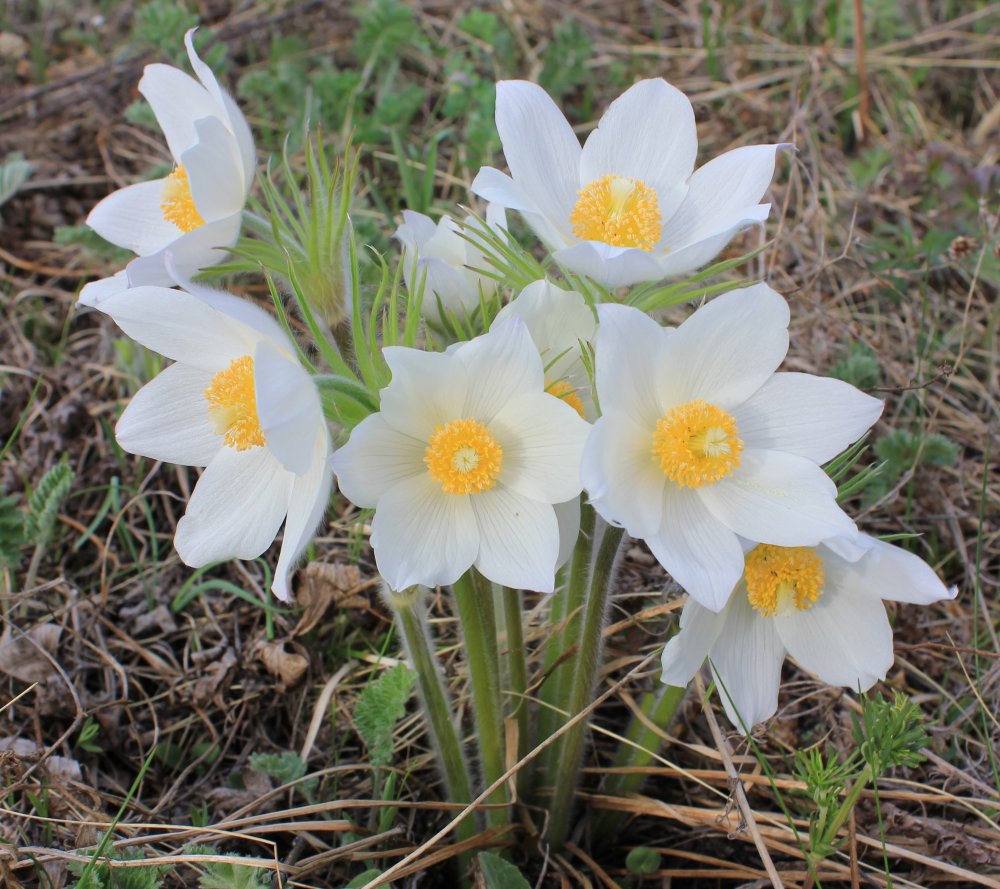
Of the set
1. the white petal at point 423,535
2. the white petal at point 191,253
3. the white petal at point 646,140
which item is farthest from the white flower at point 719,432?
the white petal at point 191,253

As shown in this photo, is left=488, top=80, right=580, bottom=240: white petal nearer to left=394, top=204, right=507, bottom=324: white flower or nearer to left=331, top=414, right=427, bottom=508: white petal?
left=394, top=204, right=507, bottom=324: white flower

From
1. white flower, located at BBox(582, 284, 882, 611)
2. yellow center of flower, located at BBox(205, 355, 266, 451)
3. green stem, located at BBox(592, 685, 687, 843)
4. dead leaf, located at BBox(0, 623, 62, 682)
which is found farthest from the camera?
dead leaf, located at BBox(0, 623, 62, 682)

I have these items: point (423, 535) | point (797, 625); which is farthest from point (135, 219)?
point (797, 625)

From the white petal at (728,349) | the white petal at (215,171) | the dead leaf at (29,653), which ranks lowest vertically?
the dead leaf at (29,653)

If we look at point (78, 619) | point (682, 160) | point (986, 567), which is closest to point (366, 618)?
point (78, 619)

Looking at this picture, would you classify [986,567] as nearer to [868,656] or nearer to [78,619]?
[868,656]

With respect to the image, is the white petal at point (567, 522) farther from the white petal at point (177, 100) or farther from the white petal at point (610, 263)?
the white petal at point (177, 100)

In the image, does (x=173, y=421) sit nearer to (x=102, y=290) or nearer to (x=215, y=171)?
(x=102, y=290)

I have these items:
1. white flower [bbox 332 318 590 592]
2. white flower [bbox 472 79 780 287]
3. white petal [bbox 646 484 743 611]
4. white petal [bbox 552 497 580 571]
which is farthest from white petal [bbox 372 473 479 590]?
white flower [bbox 472 79 780 287]
